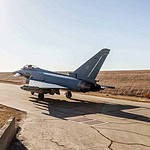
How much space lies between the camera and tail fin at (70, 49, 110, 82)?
1945 cm

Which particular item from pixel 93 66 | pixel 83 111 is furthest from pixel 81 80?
pixel 83 111

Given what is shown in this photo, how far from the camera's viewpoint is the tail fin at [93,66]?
19.5 meters

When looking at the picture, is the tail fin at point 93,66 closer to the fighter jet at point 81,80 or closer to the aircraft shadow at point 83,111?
the fighter jet at point 81,80

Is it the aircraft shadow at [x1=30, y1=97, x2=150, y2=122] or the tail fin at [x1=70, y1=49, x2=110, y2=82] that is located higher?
the tail fin at [x1=70, y1=49, x2=110, y2=82]

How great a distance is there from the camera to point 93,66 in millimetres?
19516

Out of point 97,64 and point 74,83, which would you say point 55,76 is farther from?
point 97,64

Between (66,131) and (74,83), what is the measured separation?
10483 mm

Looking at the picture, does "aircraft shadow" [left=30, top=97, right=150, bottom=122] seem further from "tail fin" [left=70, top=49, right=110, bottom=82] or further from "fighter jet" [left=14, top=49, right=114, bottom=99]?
"tail fin" [left=70, top=49, right=110, bottom=82]

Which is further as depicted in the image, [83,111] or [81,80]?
[81,80]

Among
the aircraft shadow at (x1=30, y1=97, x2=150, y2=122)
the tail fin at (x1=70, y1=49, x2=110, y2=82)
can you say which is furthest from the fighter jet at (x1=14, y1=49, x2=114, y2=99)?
the aircraft shadow at (x1=30, y1=97, x2=150, y2=122)

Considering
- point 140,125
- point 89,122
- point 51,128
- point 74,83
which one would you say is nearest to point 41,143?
point 51,128

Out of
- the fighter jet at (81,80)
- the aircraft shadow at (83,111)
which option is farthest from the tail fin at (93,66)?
the aircraft shadow at (83,111)

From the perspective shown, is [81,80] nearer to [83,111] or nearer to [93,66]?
[93,66]

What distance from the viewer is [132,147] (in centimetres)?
728
